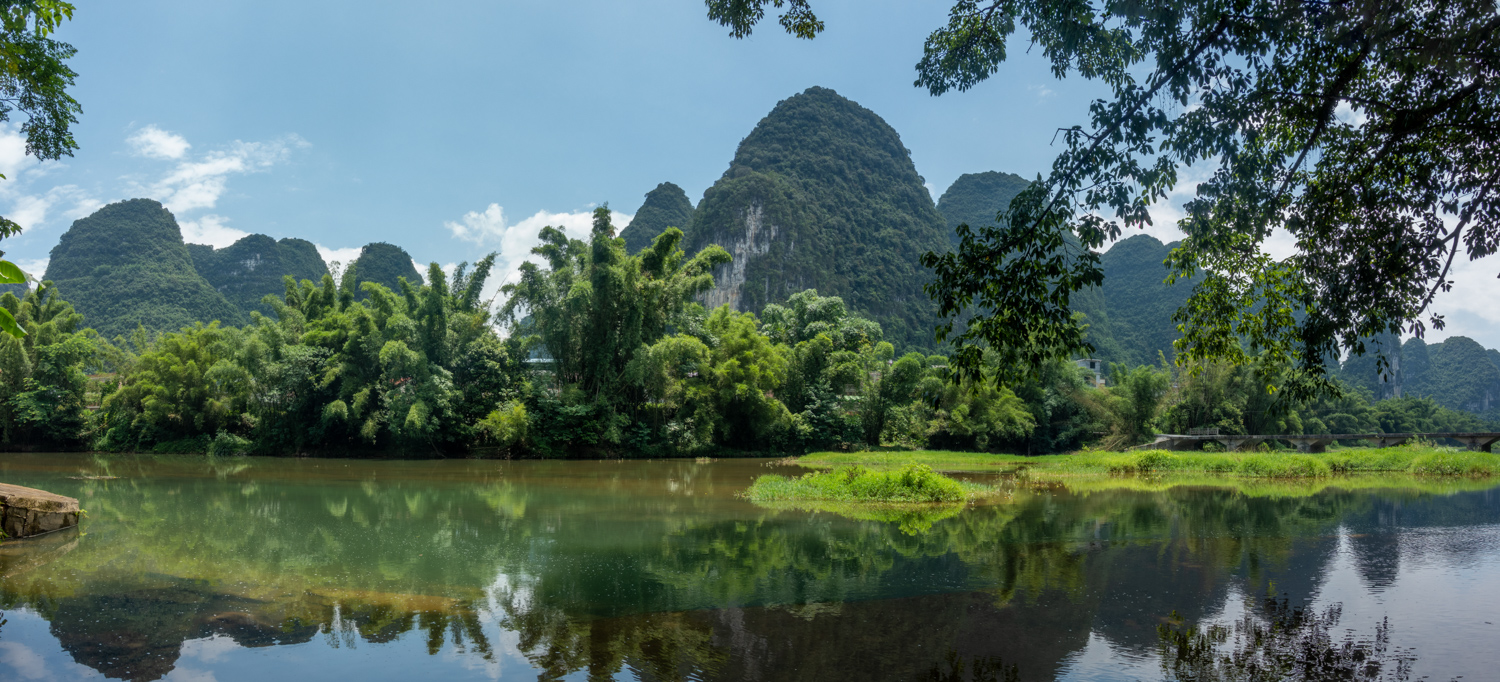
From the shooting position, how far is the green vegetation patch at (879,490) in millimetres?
13305

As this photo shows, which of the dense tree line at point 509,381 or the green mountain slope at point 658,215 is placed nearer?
the dense tree line at point 509,381

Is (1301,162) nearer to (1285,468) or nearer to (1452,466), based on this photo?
(1285,468)

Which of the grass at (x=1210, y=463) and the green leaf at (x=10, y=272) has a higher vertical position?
the green leaf at (x=10, y=272)

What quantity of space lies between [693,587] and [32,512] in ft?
27.5

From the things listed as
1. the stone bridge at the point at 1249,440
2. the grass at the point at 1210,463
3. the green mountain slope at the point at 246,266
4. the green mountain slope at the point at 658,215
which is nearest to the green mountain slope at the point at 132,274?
the green mountain slope at the point at 246,266

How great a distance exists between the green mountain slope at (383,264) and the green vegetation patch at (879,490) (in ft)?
165

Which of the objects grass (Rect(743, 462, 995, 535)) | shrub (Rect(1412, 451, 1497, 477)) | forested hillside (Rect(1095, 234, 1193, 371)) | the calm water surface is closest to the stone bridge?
shrub (Rect(1412, 451, 1497, 477))

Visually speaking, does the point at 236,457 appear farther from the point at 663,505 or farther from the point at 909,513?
the point at 909,513

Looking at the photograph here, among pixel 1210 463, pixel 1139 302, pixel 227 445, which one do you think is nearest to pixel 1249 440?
pixel 1210 463

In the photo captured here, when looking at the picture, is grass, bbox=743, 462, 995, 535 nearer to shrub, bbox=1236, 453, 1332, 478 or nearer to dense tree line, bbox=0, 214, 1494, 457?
dense tree line, bbox=0, 214, 1494, 457

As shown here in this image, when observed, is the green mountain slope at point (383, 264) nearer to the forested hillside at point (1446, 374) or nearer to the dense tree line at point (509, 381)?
the dense tree line at point (509, 381)

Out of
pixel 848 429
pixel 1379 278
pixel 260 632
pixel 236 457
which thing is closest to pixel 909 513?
pixel 1379 278

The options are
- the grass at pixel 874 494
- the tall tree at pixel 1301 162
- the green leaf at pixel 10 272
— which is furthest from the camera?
the grass at pixel 874 494

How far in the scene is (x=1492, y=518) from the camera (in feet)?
39.7
